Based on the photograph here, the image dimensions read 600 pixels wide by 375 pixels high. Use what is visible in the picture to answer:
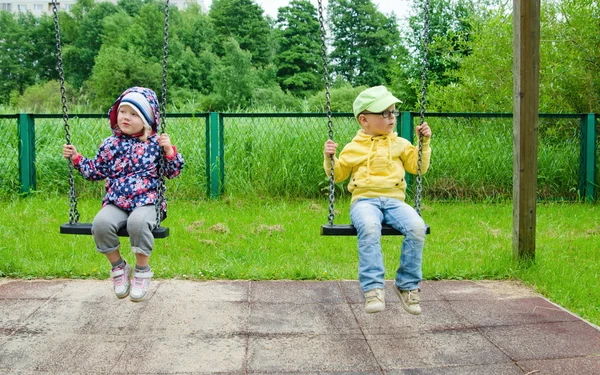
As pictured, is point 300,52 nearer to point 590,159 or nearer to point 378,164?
point 590,159

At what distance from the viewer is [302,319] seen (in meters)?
3.99

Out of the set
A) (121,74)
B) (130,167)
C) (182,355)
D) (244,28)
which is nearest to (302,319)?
(182,355)

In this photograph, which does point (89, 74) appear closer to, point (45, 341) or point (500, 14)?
point (500, 14)

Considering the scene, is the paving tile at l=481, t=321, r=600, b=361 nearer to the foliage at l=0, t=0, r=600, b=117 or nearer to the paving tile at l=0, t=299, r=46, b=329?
the paving tile at l=0, t=299, r=46, b=329

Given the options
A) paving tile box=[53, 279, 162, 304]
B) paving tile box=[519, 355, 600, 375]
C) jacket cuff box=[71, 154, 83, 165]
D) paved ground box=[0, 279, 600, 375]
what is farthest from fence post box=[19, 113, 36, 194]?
paving tile box=[519, 355, 600, 375]

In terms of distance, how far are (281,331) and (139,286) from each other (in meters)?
0.87

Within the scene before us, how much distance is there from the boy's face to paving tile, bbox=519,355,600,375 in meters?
1.51

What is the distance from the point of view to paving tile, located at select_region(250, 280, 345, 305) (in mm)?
4402

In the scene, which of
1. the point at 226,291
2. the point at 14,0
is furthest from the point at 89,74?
the point at 226,291

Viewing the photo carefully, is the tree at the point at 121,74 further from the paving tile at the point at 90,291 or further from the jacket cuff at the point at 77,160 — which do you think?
the jacket cuff at the point at 77,160

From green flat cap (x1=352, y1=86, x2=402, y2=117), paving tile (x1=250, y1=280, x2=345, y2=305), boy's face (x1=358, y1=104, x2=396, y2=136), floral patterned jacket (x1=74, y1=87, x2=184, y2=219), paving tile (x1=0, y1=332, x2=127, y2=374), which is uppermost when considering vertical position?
green flat cap (x1=352, y1=86, x2=402, y2=117)

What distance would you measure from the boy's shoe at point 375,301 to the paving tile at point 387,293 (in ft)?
3.38

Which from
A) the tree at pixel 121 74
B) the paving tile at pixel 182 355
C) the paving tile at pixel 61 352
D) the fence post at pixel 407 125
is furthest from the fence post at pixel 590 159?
the tree at pixel 121 74

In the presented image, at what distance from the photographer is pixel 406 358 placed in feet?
11.0
